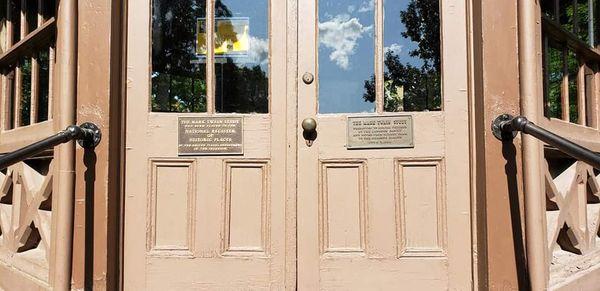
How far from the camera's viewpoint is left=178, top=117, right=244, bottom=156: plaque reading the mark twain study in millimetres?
2875

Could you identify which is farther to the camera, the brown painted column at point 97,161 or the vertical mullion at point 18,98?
the vertical mullion at point 18,98

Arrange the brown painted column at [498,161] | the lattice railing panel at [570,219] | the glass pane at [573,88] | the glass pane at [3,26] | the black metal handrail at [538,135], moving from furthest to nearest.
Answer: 1. the glass pane at [3,26]
2. the glass pane at [573,88]
3. the lattice railing panel at [570,219]
4. the brown painted column at [498,161]
5. the black metal handrail at [538,135]

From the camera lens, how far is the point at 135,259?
282 cm

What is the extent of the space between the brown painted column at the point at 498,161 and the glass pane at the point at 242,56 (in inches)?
47.3

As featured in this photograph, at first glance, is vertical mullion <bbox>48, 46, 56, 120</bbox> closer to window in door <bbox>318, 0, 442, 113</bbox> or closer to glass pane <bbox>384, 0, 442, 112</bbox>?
window in door <bbox>318, 0, 442, 113</bbox>

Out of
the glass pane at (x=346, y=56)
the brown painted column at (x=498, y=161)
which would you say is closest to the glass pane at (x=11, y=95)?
the glass pane at (x=346, y=56)

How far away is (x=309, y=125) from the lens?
112 inches

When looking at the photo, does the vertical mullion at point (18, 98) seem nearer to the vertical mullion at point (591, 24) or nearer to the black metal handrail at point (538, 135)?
the black metal handrail at point (538, 135)

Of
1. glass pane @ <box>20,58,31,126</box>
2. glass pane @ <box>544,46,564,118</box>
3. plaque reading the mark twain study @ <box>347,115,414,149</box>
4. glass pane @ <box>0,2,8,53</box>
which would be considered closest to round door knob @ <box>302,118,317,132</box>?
plaque reading the mark twain study @ <box>347,115,414,149</box>

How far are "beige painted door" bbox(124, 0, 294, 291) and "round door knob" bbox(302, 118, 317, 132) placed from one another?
13 cm

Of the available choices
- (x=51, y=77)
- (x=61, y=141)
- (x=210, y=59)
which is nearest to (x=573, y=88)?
(x=210, y=59)

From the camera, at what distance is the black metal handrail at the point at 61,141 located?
7.68ft

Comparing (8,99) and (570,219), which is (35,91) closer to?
(8,99)

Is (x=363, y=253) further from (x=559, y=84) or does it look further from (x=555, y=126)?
(x=559, y=84)
